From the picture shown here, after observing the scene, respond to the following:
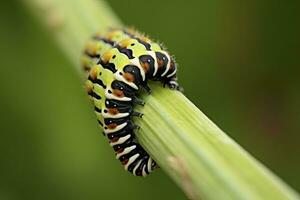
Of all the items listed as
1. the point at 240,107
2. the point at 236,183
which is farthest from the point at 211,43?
the point at 236,183

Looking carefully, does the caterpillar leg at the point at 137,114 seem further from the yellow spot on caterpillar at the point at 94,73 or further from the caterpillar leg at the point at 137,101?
the yellow spot on caterpillar at the point at 94,73

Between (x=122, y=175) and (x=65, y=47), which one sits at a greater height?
(x=65, y=47)

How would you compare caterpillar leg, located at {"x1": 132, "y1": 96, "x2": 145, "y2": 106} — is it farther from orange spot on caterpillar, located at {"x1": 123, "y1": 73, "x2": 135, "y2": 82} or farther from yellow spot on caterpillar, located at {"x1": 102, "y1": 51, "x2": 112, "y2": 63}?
yellow spot on caterpillar, located at {"x1": 102, "y1": 51, "x2": 112, "y2": 63}

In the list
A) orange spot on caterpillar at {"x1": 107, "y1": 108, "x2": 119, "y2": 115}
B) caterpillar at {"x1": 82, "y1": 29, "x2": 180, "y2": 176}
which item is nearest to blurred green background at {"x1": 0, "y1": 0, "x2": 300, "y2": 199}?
caterpillar at {"x1": 82, "y1": 29, "x2": 180, "y2": 176}

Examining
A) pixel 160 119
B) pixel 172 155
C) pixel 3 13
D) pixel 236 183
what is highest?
pixel 3 13

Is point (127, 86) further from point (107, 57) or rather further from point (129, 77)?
point (107, 57)

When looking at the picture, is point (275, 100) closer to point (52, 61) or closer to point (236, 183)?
point (52, 61)
